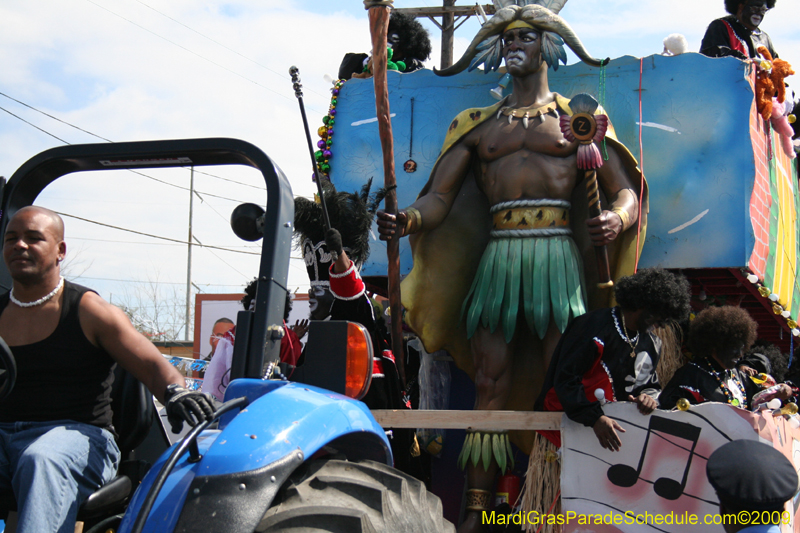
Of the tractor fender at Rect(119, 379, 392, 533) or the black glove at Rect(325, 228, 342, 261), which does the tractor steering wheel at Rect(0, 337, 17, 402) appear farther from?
the black glove at Rect(325, 228, 342, 261)

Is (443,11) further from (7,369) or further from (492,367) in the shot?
(7,369)

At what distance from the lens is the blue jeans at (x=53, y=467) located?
5.76 feet

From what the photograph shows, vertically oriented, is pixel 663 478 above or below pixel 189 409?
below

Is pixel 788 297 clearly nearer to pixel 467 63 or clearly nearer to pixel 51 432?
pixel 467 63

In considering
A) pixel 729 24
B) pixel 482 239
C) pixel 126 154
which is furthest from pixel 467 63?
pixel 126 154

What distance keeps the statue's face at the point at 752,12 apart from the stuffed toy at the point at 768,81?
60 cm

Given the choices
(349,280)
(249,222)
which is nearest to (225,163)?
(249,222)

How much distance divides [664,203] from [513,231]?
114 centimetres

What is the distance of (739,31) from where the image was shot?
5.11 m

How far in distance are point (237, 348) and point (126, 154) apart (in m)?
0.71

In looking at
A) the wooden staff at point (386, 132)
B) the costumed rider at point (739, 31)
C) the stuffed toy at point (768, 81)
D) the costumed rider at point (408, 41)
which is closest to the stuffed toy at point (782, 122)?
the stuffed toy at point (768, 81)

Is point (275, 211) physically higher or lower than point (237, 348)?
higher

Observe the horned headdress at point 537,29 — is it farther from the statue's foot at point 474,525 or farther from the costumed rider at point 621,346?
the statue's foot at point 474,525

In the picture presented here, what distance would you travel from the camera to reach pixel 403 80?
5324mm
